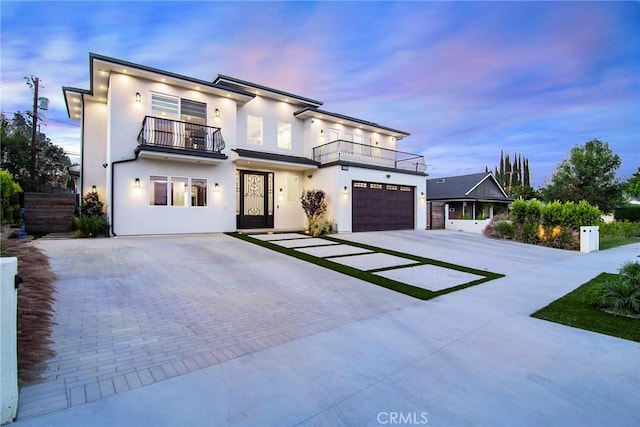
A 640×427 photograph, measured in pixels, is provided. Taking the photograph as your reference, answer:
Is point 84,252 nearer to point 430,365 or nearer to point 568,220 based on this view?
point 430,365

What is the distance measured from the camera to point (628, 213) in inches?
1113

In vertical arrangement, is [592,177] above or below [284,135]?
below

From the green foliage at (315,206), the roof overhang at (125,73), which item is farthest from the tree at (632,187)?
the roof overhang at (125,73)

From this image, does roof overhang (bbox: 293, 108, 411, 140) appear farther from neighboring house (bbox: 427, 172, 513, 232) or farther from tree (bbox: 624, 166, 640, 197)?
tree (bbox: 624, 166, 640, 197)

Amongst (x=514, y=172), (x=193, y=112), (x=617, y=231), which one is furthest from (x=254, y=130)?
(x=514, y=172)

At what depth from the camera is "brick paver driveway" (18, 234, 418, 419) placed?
9.43 feet

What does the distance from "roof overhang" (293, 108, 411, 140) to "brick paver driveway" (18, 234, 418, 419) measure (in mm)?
10278

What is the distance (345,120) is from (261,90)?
5.21 metres

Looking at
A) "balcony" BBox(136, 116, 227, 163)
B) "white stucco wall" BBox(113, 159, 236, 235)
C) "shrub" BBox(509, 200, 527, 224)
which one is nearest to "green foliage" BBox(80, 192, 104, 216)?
"white stucco wall" BBox(113, 159, 236, 235)

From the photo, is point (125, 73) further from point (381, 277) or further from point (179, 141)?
point (381, 277)

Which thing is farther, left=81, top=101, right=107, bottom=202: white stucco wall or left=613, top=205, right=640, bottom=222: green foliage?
left=613, top=205, right=640, bottom=222: green foliage

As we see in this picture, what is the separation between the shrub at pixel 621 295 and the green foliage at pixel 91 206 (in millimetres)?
15699

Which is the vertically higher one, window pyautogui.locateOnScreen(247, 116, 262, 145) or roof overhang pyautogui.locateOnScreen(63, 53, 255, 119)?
roof overhang pyautogui.locateOnScreen(63, 53, 255, 119)

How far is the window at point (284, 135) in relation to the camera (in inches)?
650
